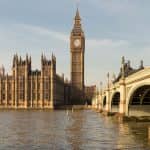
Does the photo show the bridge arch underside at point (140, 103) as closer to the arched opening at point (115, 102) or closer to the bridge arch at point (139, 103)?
the bridge arch at point (139, 103)

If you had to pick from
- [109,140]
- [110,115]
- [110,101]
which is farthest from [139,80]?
[110,101]

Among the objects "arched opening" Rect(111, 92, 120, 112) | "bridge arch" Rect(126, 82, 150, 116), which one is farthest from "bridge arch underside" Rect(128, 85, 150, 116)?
"arched opening" Rect(111, 92, 120, 112)

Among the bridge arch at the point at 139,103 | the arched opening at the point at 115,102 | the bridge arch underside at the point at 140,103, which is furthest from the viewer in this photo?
the arched opening at the point at 115,102

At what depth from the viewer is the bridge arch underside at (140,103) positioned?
71312mm

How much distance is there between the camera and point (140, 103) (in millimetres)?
73750

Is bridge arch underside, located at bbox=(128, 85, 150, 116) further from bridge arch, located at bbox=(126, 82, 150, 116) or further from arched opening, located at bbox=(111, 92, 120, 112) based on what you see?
arched opening, located at bbox=(111, 92, 120, 112)

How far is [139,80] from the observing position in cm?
5972

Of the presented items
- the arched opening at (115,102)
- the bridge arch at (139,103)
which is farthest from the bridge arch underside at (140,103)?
the arched opening at (115,102)

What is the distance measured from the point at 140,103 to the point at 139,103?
0.28 metres

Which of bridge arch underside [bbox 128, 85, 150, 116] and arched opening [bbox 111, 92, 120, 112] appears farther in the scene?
arched opening [bbox 111, 92, 120, 112]

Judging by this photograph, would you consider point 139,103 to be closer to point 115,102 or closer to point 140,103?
point 140,103

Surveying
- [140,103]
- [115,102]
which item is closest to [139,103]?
[140,103]

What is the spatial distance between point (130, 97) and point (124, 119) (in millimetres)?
3433

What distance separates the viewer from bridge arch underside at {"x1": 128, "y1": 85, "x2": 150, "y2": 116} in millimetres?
71312
